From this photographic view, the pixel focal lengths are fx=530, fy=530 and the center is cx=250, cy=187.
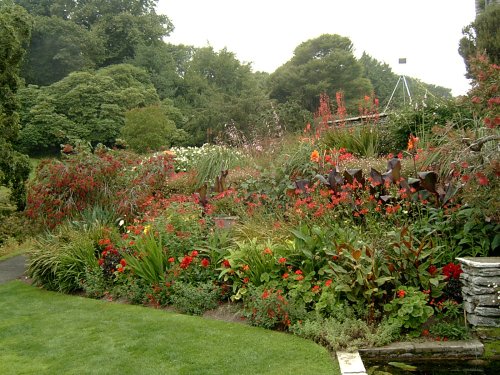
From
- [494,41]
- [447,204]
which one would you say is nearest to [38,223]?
[447,204]

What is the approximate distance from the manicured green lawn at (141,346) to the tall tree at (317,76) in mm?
30605

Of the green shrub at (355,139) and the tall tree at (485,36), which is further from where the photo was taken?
the tall tree at (485,36)

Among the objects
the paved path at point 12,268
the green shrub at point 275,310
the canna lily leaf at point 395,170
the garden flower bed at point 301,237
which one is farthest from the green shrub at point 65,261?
the canna lily leaf at point 395,170

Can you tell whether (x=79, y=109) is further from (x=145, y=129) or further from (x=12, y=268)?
(x=12, y=268)

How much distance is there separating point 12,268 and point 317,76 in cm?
3070

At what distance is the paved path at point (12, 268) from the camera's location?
8.92m

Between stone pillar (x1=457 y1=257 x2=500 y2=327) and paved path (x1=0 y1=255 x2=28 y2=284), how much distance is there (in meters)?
7.07

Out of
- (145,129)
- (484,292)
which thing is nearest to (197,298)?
(484,292)

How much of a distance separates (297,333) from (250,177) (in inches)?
173

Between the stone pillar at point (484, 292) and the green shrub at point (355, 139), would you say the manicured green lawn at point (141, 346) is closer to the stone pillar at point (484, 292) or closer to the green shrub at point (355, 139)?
the stone pillar at point (484, 292)

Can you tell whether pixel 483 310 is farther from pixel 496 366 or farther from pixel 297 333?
pixel 297 333

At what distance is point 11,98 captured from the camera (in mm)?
11812

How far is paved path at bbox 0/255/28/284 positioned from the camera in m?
8.92

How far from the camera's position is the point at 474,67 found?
16.8 ft
